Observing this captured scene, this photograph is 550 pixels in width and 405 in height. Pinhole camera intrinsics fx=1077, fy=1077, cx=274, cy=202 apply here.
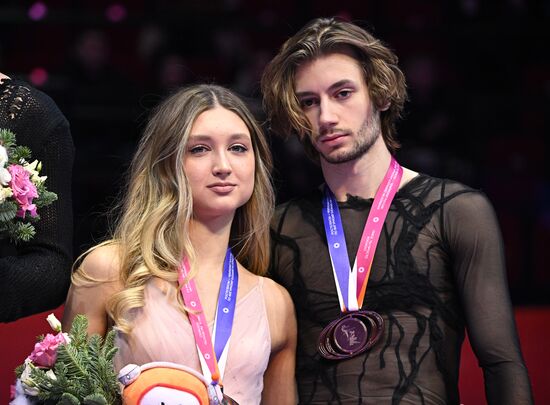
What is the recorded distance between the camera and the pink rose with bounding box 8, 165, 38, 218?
286cm

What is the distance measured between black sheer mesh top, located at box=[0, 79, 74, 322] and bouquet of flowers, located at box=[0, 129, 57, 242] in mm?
113

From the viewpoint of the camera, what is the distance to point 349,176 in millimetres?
3715

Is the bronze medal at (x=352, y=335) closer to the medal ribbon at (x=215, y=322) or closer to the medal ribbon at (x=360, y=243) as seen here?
the medal ribbon at (x=360, y=243)

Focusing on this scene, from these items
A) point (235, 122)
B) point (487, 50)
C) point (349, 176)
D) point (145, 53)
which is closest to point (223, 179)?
point (235, 122)

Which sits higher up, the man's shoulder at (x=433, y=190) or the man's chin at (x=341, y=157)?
the man's chin at (x=341, y=157)

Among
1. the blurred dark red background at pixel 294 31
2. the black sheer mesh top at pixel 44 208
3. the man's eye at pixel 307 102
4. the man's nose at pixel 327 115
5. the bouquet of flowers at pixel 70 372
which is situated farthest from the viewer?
the blurred dark red background at pixel 294 31

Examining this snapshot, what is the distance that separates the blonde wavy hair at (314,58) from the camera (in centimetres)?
375

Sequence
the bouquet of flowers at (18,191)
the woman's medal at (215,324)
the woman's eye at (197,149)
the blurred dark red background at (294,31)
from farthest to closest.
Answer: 1. the blurred dark red background at (294,31)
2. the woman's eye at (197,149)
3. the woman's medal at (215,324)
4. the bouquet of flowers at (18,191)

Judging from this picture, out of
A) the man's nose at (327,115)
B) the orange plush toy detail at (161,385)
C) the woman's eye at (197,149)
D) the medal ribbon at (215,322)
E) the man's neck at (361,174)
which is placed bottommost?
the orange plush toy detail at (161,385)

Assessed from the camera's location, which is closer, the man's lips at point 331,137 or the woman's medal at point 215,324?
the woman's medal at point 215,324

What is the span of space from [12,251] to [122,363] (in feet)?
1.60

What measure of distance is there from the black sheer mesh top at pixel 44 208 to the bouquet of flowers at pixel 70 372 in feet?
0.38

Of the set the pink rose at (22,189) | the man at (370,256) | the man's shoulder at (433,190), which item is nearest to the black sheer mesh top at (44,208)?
the pink rose at (22,189)

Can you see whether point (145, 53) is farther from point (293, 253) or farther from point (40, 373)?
point (40, 373)
